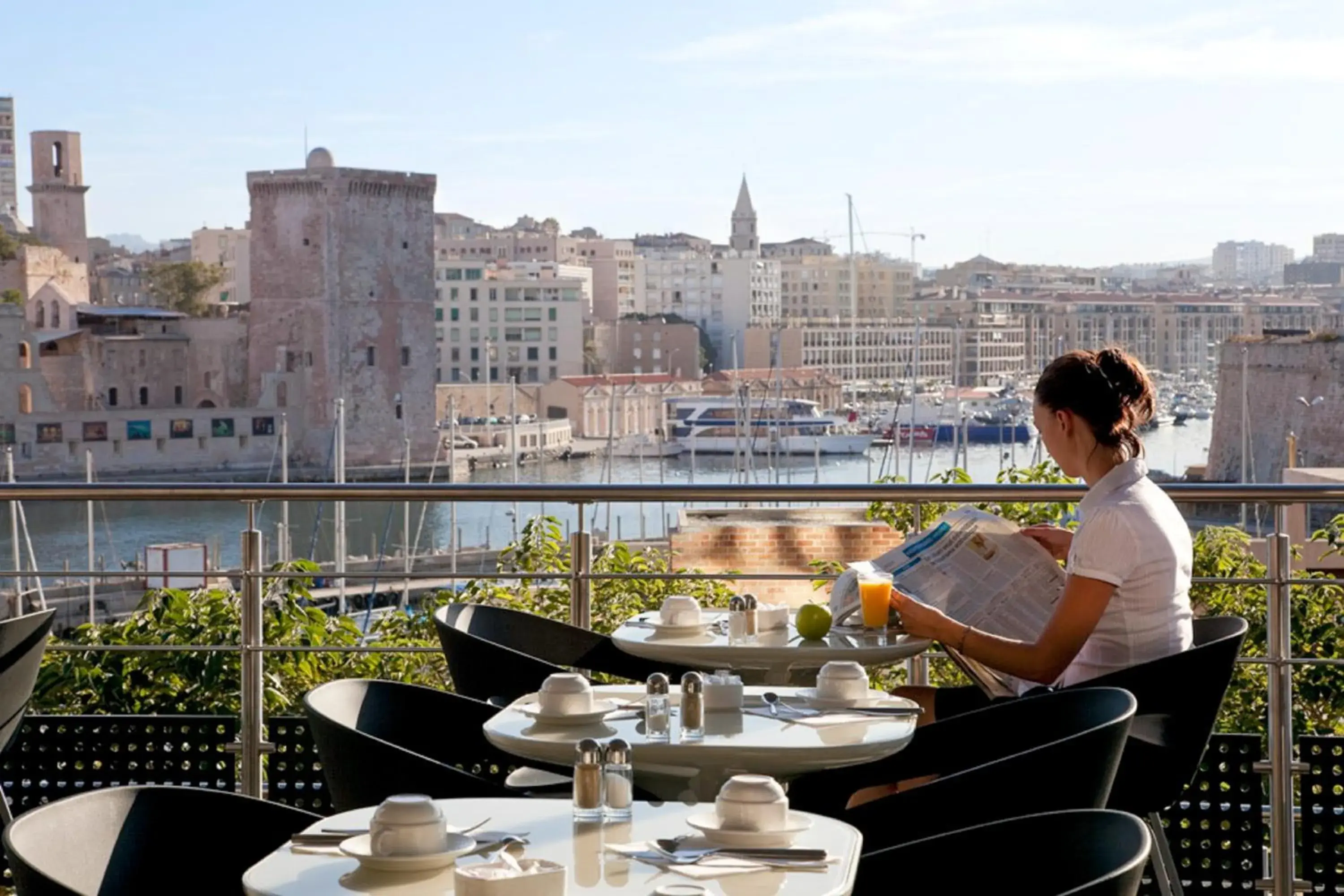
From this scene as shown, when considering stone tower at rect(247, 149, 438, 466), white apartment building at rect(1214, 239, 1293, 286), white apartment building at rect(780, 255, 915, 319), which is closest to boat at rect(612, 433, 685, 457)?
stone tower at rect(247, 149, 438, 466)

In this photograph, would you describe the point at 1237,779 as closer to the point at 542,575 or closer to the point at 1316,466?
the point at 542,575

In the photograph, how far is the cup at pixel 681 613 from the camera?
93.4 inches

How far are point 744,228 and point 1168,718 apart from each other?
103 m

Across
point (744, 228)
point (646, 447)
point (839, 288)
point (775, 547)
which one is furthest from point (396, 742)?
point (744, 228)

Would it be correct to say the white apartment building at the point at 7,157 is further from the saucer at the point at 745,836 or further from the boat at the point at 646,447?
the saucer at the point at 745,836

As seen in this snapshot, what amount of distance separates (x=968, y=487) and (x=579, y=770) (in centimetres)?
131

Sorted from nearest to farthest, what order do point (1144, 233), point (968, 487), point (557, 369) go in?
point (968, 487) → point (557, 369) → point (1144, 233)

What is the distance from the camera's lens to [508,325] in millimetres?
63281

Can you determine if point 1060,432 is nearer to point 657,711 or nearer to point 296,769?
point 657,711

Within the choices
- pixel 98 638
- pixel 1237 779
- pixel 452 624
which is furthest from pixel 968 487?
pixel 98 638

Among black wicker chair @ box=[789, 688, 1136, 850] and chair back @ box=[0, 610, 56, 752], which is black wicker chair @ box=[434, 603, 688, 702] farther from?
black wicker chair @ box=[789, 688, 1136, 850]

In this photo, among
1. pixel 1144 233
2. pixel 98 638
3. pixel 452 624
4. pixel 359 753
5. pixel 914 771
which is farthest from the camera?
pixel 1144 233

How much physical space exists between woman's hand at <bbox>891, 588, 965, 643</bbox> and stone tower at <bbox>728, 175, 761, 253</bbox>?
98221 mm

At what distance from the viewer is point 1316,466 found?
27453 mm
